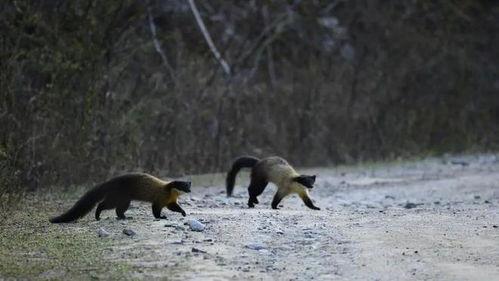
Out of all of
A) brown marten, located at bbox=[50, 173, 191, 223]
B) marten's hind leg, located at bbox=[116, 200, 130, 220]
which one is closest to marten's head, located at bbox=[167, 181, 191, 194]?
brown marten, located at bbox=[50, 173, 191, 223]

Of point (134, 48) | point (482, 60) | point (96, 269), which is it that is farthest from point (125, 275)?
point (482, 60)

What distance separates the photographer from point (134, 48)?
781 inches

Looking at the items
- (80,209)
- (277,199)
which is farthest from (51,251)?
(277,199)

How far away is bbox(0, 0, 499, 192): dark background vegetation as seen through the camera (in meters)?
17.0

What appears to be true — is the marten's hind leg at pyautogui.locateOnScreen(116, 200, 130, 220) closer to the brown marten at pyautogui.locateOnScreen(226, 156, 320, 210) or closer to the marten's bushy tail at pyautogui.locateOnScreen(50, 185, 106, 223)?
the marten's bushy tail at pyautogui.locateOnScreen(50, 185, 106, 223)

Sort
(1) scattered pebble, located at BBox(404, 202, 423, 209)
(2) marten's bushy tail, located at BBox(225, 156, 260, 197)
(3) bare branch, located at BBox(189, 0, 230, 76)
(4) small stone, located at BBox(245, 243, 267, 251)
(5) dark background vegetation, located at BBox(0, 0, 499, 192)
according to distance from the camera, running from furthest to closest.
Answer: (3) bare branch, located at BBox(189, 0, 230, 76), (5) dark background vegetation, located at BBox(0, 0, 499, 192), (2) marten's bushy tail, located at BBox(225, 156, 260, 197), (1) scattered pebble, located at BBox(404, 202, 423, 209), (4) small stone, located at BBox(245, 243, 267, 251)

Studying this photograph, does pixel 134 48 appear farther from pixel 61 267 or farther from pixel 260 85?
pixel 61 267

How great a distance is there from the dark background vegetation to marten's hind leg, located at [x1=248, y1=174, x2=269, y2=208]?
308 centimetres

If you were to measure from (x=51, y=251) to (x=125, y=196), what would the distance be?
2026 mm

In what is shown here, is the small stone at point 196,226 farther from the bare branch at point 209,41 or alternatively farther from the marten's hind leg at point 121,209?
the bare branch at point 209,41

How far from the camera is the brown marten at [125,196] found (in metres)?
12.1

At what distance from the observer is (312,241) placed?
1082 cm

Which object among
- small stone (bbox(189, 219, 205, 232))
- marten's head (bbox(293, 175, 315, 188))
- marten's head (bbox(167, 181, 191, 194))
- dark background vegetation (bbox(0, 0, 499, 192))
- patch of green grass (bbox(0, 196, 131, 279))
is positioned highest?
dark background vegetation (bbox(0, 0, 499, 192))

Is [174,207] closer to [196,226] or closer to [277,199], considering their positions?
[196,226]
